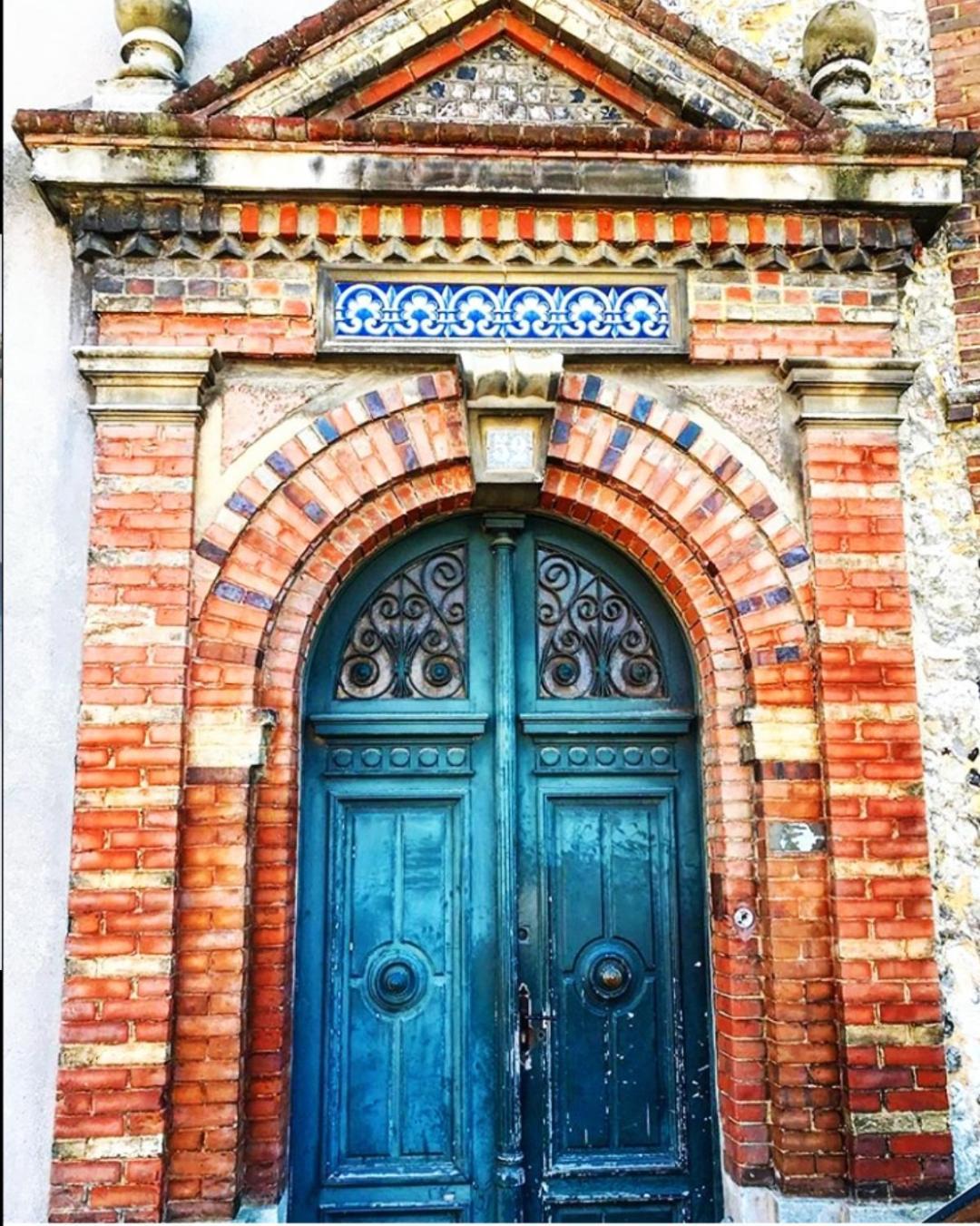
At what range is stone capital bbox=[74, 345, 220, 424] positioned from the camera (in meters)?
3.93

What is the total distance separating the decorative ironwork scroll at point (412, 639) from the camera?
4223mm

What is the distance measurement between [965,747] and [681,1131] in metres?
1.88

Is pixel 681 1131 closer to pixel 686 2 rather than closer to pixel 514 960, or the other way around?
pixel 514 960

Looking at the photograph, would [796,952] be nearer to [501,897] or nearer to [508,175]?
[501,897]

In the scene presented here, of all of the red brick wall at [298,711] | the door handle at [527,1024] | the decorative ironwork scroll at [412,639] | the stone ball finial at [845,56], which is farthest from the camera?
the stone ball finial at [845,56]

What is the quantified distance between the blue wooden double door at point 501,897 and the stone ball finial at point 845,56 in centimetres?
215

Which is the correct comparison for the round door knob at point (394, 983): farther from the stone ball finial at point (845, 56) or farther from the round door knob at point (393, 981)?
the stone ball finial at point (845, 56)

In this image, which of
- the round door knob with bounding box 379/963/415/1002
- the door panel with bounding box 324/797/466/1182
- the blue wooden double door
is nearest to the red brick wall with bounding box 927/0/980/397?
the blue wooden double door

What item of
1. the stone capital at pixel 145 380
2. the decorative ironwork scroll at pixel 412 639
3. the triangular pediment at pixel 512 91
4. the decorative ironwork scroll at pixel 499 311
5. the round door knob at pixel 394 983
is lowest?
the round door knob at pixel 394 983

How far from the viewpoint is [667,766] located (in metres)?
4.23

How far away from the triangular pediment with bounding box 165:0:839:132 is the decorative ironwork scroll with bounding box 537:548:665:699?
71.9 inches

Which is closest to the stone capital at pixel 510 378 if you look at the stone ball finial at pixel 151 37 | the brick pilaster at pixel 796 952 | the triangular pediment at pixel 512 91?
the triangular pediment at pixel 512 91

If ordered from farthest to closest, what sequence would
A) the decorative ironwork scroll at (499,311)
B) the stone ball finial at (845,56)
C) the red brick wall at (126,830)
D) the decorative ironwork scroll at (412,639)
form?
the stone ball finial at (845,56), the decorative ironwork scroll at (412,639), the decorative ironwork scroll at (499,311), the red brick wall at (126,830)

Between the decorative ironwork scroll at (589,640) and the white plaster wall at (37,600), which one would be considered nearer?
the white plaster wall at (37,600)
